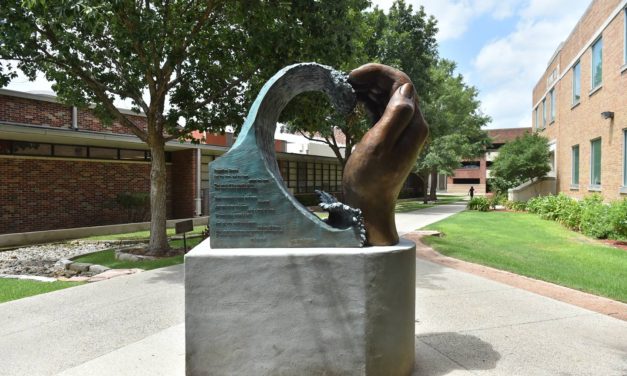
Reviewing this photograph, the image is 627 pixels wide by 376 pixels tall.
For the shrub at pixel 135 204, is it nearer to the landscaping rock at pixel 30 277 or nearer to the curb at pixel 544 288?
the landscaping rock at pixel 30 277

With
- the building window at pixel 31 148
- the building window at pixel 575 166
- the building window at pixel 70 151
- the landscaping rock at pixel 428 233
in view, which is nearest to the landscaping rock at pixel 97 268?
the building window at pixel 31 148

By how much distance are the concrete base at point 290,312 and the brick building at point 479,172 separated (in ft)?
190

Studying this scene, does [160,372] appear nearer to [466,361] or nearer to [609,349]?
[466,361]

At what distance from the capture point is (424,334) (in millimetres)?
4797

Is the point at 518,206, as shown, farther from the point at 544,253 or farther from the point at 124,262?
the point at 124,262

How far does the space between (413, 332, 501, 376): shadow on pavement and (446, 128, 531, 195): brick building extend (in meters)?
56.5

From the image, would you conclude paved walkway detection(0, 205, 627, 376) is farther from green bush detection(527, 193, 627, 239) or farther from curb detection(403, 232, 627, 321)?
green bush detection(527, 193, 627, 239)

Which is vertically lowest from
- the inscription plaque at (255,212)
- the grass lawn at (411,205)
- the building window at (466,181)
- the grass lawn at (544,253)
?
the grass lawn at (544,253)

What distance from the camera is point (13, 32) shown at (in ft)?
27.3

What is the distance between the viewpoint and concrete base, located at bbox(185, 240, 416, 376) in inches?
133

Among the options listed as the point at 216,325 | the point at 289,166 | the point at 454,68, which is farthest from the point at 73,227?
the point at 454,68

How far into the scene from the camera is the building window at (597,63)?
53.8 ft

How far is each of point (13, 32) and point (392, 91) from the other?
8.08 m

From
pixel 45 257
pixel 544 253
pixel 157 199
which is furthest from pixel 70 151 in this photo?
pixel 544 253
